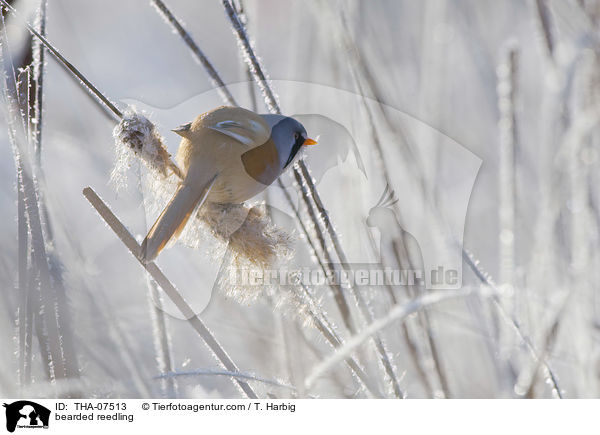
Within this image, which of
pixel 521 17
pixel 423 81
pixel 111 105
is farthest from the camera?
pixel 521 17

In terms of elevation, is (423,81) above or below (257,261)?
above

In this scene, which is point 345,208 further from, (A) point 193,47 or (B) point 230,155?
(A) point 193,47

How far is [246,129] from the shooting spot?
677 millimetres

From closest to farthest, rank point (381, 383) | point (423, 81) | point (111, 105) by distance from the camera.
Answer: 1. point (111, 105)
2. point (381, 383)
3. point (423, 81)

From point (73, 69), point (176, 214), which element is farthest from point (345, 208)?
point (73, 69)
